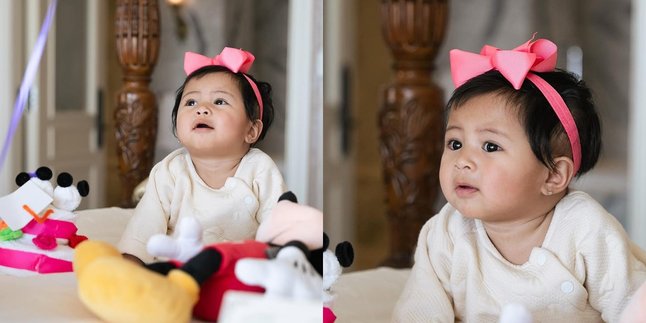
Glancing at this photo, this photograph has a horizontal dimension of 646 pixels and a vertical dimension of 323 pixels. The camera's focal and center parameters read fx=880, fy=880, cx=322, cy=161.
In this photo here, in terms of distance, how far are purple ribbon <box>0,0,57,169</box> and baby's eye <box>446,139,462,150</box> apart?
0.43 metres

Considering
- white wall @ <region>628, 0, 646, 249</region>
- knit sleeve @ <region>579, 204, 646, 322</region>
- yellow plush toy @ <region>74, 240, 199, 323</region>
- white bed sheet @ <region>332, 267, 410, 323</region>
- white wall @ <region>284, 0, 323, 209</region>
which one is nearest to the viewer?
yellow plush toy @ <region>74, 240, 199, 323</region>

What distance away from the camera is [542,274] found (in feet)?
3.03

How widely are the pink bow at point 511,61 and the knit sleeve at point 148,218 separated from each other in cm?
35

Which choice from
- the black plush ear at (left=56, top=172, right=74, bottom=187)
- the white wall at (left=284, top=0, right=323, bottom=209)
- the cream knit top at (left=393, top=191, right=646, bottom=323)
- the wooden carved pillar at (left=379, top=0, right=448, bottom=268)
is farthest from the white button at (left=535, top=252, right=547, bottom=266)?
the wooden carved pillar at (left=379, top=0, right=448, bottom=268)

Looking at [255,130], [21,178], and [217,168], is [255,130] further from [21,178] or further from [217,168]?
[21,178]

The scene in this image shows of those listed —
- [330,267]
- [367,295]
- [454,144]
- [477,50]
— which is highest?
[477,50]

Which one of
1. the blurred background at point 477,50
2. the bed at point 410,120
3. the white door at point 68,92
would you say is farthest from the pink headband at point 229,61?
the bed at point 410,120

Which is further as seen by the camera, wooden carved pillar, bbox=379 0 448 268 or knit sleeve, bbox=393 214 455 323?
wooden carved pillar, bbox=379 0 448 268

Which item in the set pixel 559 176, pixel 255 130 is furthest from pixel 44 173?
pixel 559 176

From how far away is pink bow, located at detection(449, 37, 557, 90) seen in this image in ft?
2.99

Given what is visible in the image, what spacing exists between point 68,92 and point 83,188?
95mm

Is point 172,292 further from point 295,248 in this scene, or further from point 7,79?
point 7,79

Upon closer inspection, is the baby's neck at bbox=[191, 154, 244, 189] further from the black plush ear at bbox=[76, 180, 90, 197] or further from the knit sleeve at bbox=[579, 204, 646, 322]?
the knit sleeve at bbox=[579, 204, 646, 322]

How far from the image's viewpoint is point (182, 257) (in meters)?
0.74
